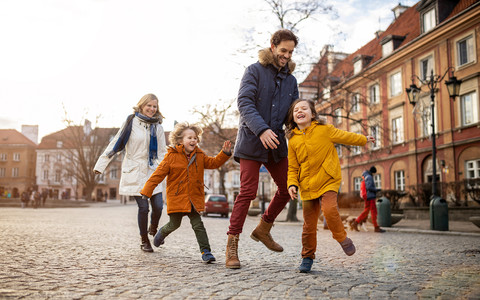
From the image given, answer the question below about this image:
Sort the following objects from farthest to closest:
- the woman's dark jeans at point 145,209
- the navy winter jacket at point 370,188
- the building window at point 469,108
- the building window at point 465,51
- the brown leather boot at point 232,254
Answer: the building window at point 465,51, the building window at point 469,108, the navy winter jacket at point 370,188, the woman's dark jeans at point 145,209, the brown leather boot at point 232,254

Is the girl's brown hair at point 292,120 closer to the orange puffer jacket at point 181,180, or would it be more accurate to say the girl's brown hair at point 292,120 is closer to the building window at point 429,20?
the orange puffer jacket at point 181,180

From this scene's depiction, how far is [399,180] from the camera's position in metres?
31.2

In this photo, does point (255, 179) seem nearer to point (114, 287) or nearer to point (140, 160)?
point (114, 287)

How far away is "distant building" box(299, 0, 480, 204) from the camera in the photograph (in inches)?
851

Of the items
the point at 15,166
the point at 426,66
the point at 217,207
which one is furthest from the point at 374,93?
the point at 15,166

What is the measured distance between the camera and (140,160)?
6.13 m

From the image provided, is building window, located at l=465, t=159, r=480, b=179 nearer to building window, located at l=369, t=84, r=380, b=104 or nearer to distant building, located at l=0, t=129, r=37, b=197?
building window, located at l=369, t=84, r=380, b=104

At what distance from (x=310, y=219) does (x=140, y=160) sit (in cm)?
A: 286

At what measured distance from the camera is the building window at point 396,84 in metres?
31.2

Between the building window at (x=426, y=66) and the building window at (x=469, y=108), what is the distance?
3.44 m

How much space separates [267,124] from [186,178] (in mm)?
1152

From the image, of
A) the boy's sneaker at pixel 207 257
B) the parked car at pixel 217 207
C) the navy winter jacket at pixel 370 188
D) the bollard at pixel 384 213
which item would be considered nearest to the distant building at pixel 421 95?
the bollard at pixel 384 213

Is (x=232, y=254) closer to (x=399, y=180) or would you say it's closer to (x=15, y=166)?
(x=399, y=180)

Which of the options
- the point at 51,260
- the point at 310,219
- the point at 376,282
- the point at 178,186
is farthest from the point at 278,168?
the point at 51,260
